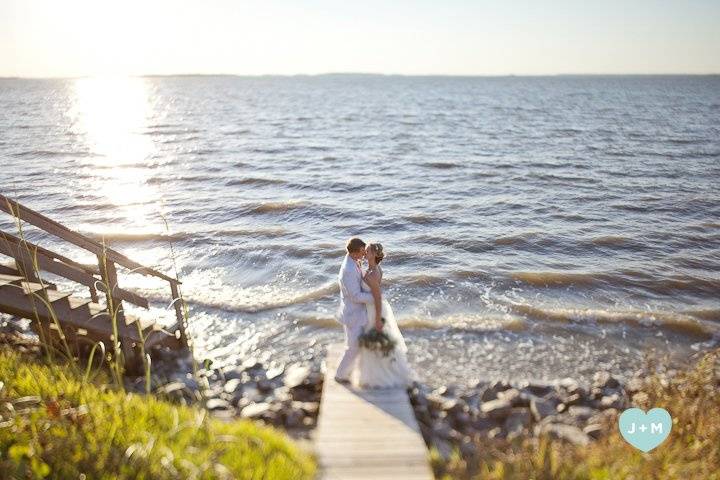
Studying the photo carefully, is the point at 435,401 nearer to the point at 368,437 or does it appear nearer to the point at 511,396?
the point at 511,396

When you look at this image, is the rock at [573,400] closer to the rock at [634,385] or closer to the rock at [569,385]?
the rock at [569,385]

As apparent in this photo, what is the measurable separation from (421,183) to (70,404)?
2481 cm

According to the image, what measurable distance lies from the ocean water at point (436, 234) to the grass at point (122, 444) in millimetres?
2549

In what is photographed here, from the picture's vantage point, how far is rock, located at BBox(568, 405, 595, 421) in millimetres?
8625

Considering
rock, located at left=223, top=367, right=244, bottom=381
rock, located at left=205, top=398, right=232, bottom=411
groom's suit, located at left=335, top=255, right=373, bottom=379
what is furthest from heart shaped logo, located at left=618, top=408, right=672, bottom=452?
rock, located at left=223, top=367, right=244, bottom=381

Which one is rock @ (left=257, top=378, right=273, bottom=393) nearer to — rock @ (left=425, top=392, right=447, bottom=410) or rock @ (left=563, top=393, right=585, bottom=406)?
rock @ (left=425, top=392, right=447, bottom=410)

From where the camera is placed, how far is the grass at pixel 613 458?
5.80m

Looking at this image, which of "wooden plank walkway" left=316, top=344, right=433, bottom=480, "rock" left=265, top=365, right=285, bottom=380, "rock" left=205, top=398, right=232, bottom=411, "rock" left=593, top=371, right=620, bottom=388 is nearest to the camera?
"wooden plank walkway" left=316, top=344, right=433, bottom=480

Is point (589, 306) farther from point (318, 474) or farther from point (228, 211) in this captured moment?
point (228, 211)

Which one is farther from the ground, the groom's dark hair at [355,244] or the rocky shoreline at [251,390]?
the groom's dark hair at [355,244]

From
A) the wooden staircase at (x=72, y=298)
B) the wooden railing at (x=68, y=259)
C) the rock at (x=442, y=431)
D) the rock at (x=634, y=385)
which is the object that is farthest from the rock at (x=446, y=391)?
the wooden staircase at (x=72, y=298)

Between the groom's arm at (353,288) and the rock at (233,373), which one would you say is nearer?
the groom's arm at (353,288)

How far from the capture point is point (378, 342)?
822 cm

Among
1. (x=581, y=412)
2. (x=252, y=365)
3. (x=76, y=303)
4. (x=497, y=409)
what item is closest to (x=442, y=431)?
(x=497, y=409)
